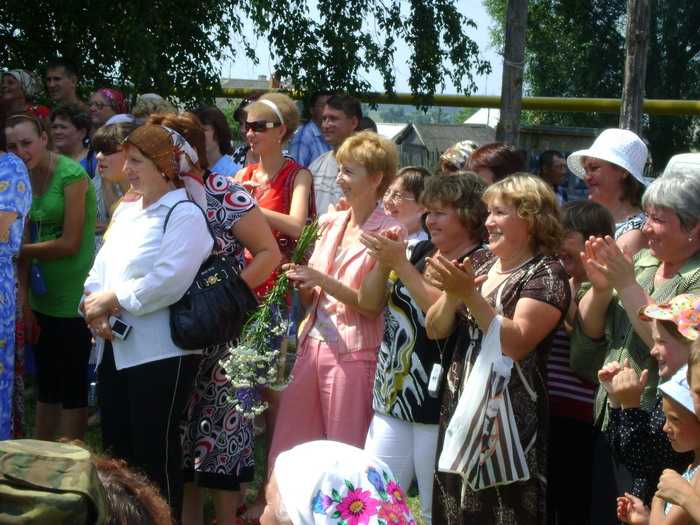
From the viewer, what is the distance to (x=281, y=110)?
5.15m

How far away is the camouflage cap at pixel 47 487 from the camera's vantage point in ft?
4.88

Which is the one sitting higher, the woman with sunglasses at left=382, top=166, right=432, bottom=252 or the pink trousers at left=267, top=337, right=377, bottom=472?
the woman with sunglasses at left=382, top=166, right=432, bottom=252

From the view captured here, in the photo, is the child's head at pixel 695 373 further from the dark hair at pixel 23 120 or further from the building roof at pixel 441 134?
the building roof at pixel 441 134

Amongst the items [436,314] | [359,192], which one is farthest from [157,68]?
[436,314]

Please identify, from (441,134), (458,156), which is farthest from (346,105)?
(441,134)

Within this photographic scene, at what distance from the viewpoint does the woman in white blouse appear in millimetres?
3783

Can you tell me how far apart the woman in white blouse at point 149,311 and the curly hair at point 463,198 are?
1.02 m

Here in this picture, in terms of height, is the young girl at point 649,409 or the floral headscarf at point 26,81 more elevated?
the floral headscarf at point 26,81

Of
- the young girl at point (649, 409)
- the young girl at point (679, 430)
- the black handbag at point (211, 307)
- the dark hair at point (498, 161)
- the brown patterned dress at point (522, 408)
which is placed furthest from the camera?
the dark hair at point (498, 161)

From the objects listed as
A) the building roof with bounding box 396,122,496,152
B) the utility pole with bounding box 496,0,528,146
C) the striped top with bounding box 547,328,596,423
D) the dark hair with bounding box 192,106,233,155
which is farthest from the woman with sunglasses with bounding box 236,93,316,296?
the building roof with bounding box 396,122,496,152

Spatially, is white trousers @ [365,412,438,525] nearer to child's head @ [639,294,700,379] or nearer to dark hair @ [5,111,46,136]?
child's head @ [639,294,700,379]

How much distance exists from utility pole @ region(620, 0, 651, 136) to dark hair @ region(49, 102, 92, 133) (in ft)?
15.2

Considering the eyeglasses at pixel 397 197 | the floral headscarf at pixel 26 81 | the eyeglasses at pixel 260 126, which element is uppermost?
the floral headscarf at pixel 26 81

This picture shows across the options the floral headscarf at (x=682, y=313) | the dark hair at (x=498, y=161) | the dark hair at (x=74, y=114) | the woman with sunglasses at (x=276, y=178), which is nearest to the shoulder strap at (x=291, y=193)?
the woman with sunglasses at (x=276, y=178)
